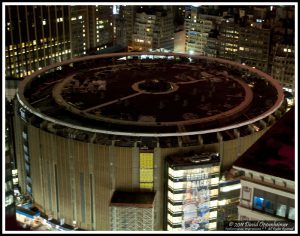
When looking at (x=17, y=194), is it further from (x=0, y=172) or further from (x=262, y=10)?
(x=262, y=10)

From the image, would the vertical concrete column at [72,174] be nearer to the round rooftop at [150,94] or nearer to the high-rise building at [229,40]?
the round rooftop at [150,94]

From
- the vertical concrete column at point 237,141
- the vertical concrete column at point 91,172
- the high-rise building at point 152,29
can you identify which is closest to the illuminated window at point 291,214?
the vertical concrete column at point 237,141

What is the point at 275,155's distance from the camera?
113 feet

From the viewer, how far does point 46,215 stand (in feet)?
194

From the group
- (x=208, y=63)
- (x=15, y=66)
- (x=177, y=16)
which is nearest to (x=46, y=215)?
(x=208, y=63)

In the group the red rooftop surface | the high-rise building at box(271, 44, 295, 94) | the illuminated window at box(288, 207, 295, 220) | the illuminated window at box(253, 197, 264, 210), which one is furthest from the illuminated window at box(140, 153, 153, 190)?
the high-rise building at box(271, 44, 295, 94)

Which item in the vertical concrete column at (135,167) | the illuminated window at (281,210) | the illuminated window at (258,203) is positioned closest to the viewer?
the illuminated window at (281,210)

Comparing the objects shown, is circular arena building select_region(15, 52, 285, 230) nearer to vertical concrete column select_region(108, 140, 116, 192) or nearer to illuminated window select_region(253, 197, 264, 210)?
vertical concrete column select_region(108, 140, 116, 192)

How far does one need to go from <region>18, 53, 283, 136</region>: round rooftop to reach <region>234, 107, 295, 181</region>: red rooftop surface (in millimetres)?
18740

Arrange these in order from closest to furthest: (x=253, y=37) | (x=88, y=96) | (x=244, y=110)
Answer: (x=244, y=110), (x=88, y=96), (x=253, y=37)

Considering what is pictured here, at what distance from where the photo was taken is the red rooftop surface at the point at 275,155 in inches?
1300

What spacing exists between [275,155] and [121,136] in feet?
74.7

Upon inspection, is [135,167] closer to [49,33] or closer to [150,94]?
[150,94]

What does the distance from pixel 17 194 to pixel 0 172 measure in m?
35.5
